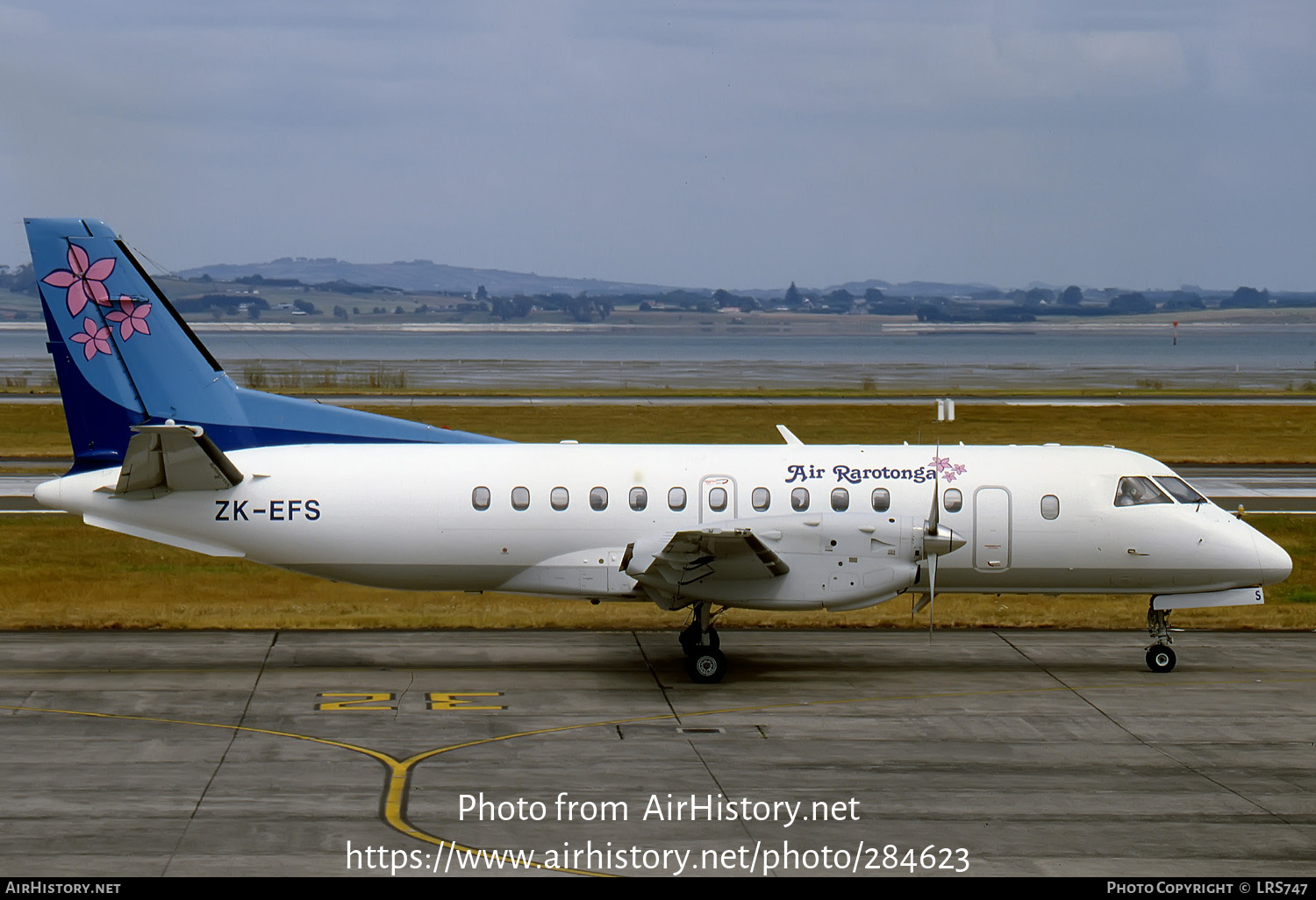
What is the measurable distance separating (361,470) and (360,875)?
915 centimetres

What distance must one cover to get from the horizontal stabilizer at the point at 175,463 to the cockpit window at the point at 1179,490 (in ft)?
45.3

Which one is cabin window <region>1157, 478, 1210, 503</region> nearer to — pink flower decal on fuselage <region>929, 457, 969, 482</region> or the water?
pink flower decal on fuselage <region>929, 457, 969, 482</region>

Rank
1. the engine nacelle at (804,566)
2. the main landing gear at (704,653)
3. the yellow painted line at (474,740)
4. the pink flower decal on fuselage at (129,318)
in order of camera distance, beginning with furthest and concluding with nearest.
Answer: the pink flower decal on fuselage at (129,318) → the main landing gear at (704,653) → the engine nacelle at (804,566) → the yellow painted line at (474,740)

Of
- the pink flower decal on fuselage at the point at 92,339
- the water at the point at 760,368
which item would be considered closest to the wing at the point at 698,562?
the pink flower decal on fuselage at the point at 92,339

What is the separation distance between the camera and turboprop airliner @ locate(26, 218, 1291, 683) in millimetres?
19531

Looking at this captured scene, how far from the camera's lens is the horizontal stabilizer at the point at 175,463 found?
18688 mm

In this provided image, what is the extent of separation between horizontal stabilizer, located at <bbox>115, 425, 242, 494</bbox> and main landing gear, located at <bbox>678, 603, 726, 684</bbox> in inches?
275

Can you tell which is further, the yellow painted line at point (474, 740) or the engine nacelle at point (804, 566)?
the engine nacelle at point (804, 566)

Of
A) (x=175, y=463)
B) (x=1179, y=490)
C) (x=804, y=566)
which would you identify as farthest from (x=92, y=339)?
(x=1179, y=490)

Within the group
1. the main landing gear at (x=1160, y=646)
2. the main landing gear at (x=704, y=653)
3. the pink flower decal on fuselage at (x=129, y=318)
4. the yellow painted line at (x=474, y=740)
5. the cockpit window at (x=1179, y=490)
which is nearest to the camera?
the yellow painted line at (x=474, y=740)

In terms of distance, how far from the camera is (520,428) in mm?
54562

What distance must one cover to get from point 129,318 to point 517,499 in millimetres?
6379

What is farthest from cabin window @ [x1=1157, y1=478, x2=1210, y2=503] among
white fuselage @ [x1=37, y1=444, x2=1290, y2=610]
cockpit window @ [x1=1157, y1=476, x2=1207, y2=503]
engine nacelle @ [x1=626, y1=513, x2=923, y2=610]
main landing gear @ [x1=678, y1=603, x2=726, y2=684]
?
main landing gear @ [x1=678, y1=603, x2=726, y2=684]

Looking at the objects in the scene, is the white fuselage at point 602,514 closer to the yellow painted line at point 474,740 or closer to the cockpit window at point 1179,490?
the cockpit window at point 1179,490
